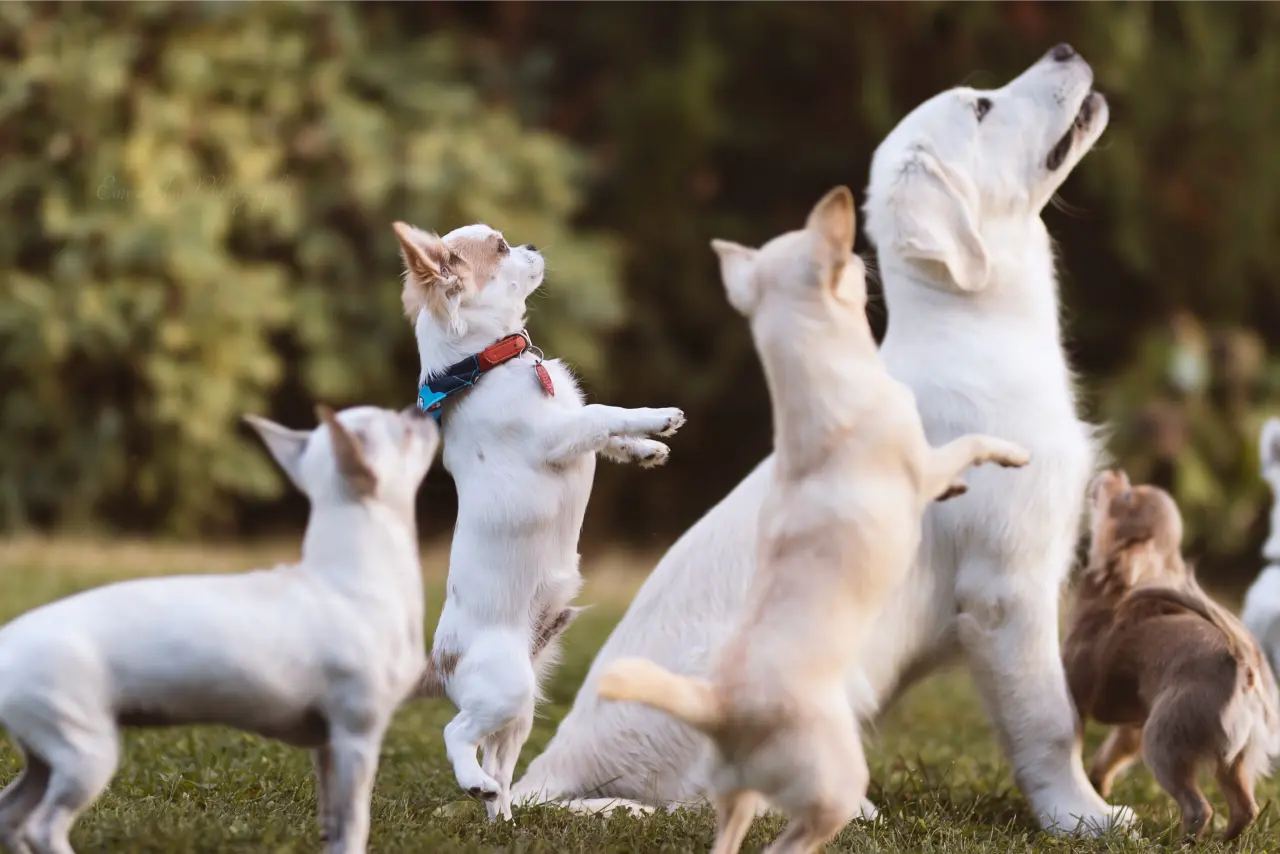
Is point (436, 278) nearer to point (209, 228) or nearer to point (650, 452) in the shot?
point (650, 452)

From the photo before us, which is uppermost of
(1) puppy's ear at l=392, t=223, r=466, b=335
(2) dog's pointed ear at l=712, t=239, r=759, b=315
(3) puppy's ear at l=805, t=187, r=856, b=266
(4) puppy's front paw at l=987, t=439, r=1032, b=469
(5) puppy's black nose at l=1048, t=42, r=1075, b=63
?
(5) puppy's black nose at l=1048, t=42, r=1075, b=63

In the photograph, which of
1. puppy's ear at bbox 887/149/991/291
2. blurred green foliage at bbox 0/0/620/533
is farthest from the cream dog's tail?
blurred green foliage at bbox 0/0/620/533

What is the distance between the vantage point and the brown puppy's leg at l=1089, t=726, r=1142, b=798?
4699 mm

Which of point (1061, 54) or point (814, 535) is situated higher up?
point (1061, 54)

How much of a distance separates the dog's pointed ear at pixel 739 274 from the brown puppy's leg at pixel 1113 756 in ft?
7.67

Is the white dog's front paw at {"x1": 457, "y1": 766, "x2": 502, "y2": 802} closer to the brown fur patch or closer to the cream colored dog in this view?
the cream colored dog

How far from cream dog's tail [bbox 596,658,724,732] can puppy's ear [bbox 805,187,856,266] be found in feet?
2.88

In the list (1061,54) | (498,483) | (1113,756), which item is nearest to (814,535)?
(498,483)

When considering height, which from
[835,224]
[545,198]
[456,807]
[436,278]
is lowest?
[545,198]

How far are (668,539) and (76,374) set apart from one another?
504 centimetres

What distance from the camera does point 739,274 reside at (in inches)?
123

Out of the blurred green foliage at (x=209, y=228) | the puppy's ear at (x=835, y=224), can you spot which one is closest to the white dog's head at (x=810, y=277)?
the puppy's ear at (x=835, y=224)

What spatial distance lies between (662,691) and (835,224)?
0.97 metres

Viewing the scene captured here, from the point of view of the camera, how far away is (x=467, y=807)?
376cm
